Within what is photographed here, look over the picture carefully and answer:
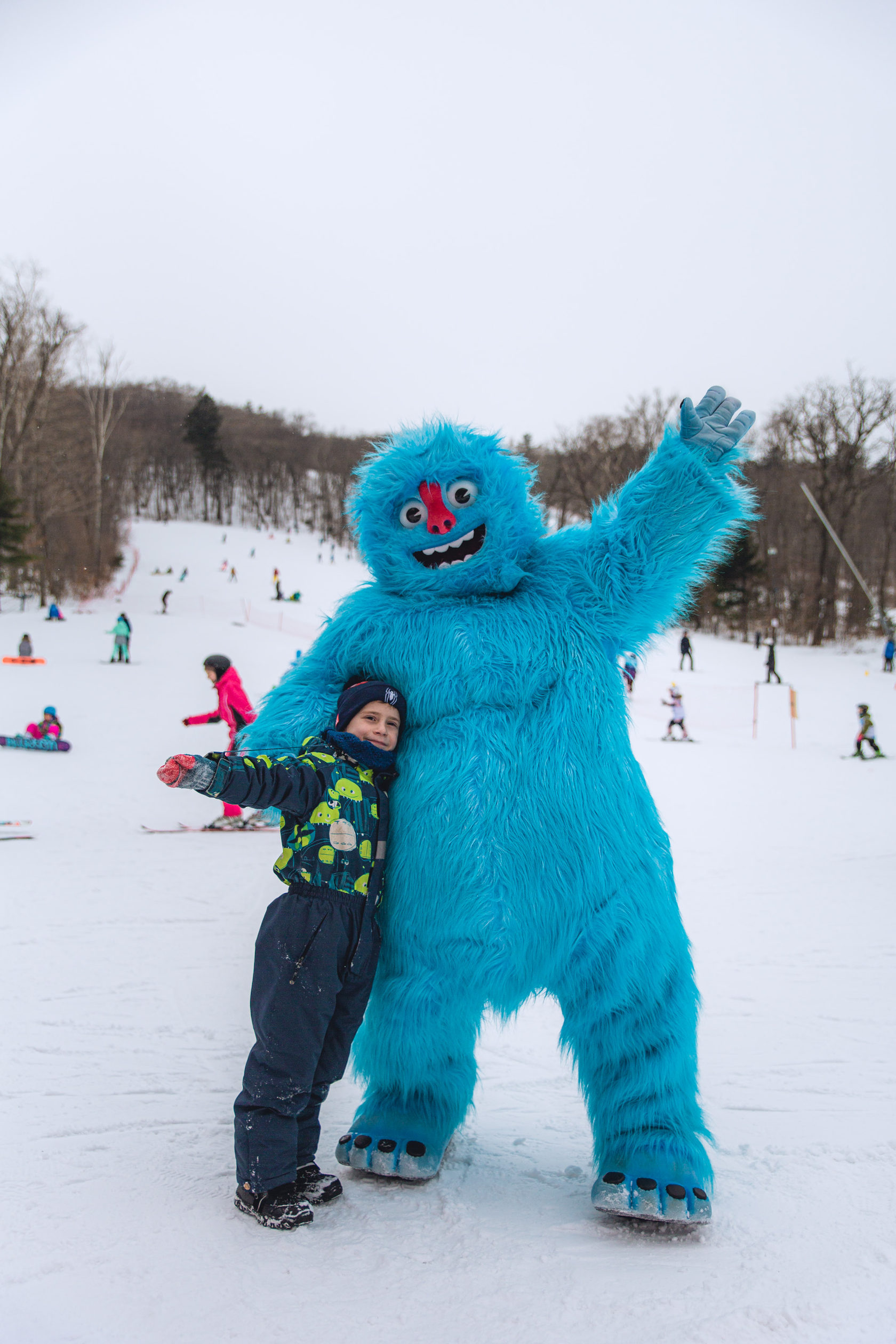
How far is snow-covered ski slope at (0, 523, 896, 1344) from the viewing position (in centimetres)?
158

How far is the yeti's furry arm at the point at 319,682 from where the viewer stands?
227 centimetres

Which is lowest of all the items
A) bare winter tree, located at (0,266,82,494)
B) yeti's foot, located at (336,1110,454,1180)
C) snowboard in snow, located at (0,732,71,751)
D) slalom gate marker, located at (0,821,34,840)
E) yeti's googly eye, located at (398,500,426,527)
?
slalom gate marker, located at (0,821,34,840)

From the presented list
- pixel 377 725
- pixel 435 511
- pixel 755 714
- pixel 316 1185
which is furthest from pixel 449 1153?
pixel 755 714

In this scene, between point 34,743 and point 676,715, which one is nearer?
point 34,743

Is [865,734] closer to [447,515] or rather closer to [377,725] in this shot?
[447,515]

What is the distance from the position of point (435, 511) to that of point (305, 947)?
1206 mm

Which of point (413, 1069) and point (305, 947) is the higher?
point (305, 947)

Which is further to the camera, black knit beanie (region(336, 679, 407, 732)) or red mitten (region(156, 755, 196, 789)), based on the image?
black knit beanie (region(336, 679, 407, 732))

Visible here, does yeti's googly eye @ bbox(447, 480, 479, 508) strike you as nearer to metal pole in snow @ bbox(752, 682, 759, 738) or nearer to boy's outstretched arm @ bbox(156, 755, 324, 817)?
boy's outstretched arm @ bbox(156, 755, 324, 817)

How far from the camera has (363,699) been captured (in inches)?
85.0

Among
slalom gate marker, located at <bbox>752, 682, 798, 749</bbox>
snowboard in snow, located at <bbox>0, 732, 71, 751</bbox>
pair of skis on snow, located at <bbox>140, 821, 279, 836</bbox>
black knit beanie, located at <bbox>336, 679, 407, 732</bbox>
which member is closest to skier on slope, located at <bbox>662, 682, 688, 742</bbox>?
slalom gate marker, located at <bbox>752, 682, 798, 749</bbox>

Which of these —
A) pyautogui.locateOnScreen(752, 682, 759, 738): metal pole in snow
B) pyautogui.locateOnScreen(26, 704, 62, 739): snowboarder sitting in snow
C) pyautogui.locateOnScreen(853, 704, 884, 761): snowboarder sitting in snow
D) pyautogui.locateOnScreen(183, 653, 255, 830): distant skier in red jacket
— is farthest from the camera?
pyautogui.locateOnScreen(752, 682, 759, 738): metal pole in snow

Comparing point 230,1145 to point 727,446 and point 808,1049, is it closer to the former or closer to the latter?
point 808,1049

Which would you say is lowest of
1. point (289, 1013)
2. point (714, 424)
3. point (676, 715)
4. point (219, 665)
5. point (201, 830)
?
point (201, 830)
